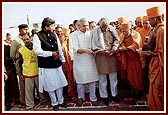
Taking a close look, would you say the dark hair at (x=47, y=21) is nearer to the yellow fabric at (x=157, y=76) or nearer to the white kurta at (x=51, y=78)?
the white kurta at (x=51, y=78)

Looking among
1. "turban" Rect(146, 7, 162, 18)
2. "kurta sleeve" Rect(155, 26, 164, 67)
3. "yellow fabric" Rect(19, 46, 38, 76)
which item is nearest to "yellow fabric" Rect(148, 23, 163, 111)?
"kurta sleeve" Rect(155, 26, 164, 67)

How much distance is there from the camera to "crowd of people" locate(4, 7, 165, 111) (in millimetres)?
3539

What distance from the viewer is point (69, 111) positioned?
3381 millimetres

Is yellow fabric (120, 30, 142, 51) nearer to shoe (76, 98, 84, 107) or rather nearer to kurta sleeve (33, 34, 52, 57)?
shoe (76, 98, 84, 107)

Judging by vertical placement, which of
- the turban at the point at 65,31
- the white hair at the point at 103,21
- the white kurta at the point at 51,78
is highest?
the white hair at the point at 103,21

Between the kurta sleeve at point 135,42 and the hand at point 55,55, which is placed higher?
the kurta sleeve at point 135,42

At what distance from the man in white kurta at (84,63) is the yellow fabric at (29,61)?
43 centimetres

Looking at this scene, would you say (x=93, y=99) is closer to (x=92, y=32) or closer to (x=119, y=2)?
(x=92, y=32)

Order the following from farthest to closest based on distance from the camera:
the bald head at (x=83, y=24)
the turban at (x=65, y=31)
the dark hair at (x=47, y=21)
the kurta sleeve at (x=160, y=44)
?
1. the turban at (x=65, y=31)
2. the bald head at (x=83, y=24)
3. the dark hair at (x=47, y=21)
4. the kurta sleeve at (x=160, y=44)

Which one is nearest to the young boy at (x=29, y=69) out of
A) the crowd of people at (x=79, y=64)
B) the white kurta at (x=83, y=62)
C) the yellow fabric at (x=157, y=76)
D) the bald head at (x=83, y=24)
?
the crowd of people at (x=79, y=64)

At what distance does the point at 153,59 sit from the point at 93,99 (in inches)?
32.6

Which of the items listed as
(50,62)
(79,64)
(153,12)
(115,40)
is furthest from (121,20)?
(50,62)

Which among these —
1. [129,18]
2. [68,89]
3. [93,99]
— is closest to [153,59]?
[129,18]

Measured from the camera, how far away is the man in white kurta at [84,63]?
368 centimetres
